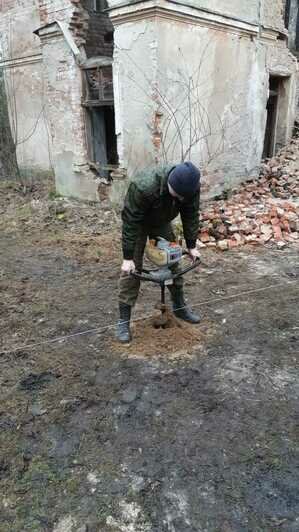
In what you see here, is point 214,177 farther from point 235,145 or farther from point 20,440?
point 20,440

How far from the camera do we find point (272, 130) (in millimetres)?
9625

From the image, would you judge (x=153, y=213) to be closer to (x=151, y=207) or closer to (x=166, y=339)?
(x=151, y=207)

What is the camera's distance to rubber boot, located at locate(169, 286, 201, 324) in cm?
388

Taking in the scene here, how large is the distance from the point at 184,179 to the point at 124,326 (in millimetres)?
1497

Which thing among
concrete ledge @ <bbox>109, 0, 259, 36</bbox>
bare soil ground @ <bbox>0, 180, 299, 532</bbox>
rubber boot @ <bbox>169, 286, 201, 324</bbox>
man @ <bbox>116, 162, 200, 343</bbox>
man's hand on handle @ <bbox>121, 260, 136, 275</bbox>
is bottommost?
bare soil ground @ <bbox>0, 180, 299, 532</bbox>

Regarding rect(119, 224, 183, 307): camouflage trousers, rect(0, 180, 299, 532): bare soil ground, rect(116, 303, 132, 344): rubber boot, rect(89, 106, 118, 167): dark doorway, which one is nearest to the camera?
rect(0, 180, 299, 532): bare soil ground

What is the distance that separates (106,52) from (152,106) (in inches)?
133

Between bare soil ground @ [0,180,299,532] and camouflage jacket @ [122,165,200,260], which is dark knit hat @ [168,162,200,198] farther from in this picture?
bare soil ground @ [0,180,299,532]

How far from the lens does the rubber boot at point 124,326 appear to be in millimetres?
3650

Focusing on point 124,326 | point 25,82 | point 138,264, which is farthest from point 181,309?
point 25,82

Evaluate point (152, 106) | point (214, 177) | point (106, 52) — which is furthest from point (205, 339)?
point (106, 52)

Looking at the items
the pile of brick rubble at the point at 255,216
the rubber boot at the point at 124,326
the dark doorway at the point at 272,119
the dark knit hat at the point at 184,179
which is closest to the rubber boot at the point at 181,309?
the rubber boot at the point at 124,326

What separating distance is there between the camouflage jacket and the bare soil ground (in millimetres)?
972

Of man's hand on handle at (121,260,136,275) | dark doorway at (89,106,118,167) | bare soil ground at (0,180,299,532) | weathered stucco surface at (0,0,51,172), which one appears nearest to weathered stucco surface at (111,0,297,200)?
dark doorway at (89,106,118,167)
